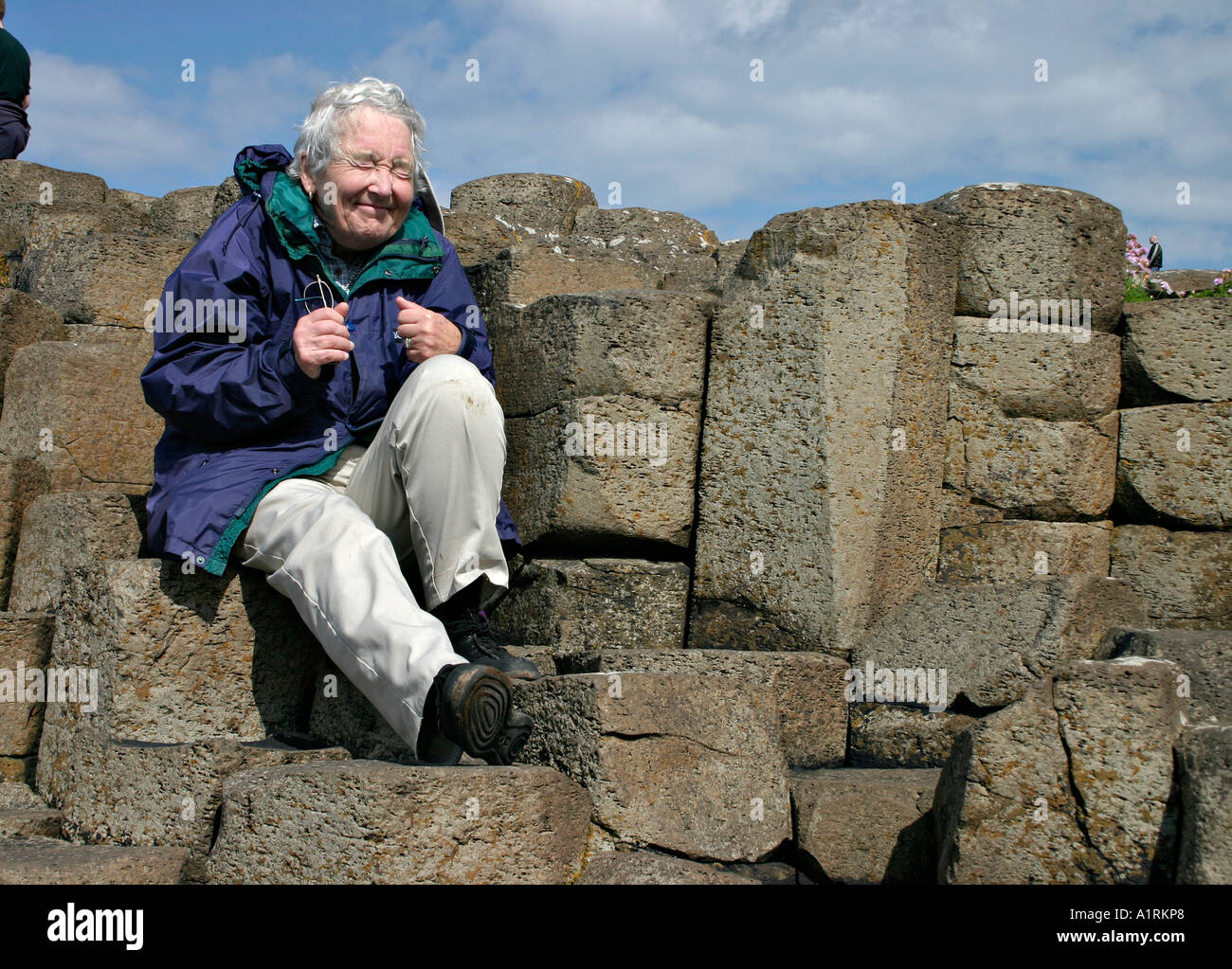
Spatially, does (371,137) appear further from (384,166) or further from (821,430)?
(821,430)

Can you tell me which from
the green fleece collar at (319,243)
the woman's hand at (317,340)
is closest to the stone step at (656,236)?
the green fleece collar at (319,243)

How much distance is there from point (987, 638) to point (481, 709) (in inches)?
76.1

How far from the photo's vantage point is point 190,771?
3086mm

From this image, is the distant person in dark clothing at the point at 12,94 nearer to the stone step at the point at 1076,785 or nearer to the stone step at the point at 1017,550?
the stone step at the point at 1017,550

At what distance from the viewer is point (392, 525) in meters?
3.34

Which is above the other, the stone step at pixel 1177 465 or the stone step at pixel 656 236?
the stone step at pixel 656 236

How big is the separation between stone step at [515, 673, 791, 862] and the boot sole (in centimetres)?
28

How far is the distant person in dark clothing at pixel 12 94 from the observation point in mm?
7055

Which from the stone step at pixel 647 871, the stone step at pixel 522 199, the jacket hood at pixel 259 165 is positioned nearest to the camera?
the stone step at pixel 647 871

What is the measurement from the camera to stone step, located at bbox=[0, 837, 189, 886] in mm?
2797

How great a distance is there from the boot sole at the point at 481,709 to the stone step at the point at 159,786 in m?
0.63

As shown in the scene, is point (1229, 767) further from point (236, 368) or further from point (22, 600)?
point (22, 600)
